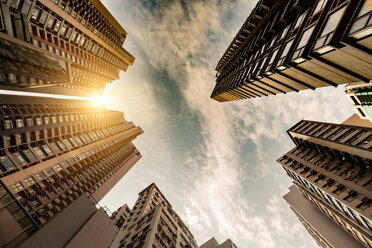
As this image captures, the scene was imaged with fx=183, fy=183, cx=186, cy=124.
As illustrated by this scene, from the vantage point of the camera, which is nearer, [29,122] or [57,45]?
[29,122]

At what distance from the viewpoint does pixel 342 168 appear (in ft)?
127

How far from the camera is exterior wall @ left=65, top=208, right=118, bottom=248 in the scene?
2841cm

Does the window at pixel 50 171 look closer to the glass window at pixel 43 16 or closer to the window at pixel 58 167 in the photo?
the window at pixel 58 167

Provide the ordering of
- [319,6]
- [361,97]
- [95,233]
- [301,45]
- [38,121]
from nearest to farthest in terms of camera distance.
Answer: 1. [319,6]
2. [301,45]
3. [95,233]
4. [361,97]
5. [38,121]

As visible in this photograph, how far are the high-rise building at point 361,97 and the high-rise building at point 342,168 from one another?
4926mm

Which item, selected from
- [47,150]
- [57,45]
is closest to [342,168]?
[47,150]

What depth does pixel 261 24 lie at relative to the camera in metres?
31.2

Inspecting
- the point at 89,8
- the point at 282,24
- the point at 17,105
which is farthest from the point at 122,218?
the point at 282,24

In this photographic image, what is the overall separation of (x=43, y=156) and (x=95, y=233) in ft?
100

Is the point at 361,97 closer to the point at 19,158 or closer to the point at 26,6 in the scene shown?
the point at 26,6

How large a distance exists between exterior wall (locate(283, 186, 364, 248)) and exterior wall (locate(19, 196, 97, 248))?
57.4 meters

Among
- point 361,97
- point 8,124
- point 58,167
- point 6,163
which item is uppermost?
point 8,124

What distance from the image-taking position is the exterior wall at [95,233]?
28.4 metres

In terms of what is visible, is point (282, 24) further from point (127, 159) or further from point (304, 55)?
point (127, 159)
